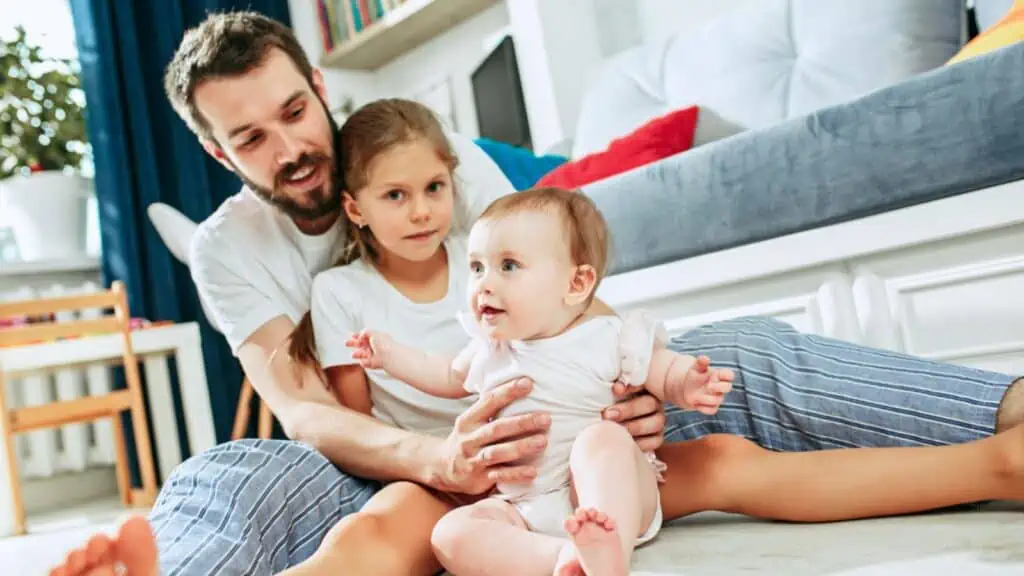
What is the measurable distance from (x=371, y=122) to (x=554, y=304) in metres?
0.41

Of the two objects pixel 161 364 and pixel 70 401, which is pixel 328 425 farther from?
pixel 161 364

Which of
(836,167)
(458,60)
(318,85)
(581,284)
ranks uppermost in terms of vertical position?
(458,60)

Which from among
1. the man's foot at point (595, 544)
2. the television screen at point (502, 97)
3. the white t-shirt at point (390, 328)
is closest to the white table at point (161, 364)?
the television screen at point (502, 97)

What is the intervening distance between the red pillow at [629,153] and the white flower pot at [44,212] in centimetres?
194

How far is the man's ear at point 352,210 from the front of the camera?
1.16 meters

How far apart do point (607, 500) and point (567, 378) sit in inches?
6.0

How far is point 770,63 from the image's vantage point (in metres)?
2.12

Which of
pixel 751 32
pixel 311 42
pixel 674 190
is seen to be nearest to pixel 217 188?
pixel 311 42

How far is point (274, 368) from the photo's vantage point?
1.15 m

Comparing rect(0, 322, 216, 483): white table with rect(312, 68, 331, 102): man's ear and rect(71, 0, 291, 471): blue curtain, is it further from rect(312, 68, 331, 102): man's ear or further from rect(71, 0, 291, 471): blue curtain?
rect(312, 68, 331, 102): man's ear

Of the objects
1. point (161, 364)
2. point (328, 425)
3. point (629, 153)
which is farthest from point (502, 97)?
point (328, 425)

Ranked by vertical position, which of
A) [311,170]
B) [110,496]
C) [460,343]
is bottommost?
[110,496]

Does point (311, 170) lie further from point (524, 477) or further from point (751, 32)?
point (751, 32)

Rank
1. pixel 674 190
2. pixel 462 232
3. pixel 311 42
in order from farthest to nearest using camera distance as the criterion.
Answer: pixel 311 42
pixel 674 190
pixel 462 232
